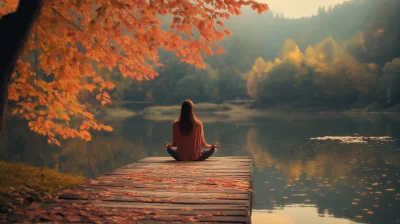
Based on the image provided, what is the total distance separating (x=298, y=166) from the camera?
20.4m

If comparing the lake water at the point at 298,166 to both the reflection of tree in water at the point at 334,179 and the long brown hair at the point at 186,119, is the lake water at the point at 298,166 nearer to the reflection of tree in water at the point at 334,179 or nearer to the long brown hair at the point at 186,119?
the reflection of tree in water at the point at 334,179

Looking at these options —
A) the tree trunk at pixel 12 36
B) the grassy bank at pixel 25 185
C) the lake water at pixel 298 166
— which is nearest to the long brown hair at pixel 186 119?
the grassy bank at pixel 25 185

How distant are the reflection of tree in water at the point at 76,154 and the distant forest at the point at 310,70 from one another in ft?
106

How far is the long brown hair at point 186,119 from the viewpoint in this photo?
10188mm

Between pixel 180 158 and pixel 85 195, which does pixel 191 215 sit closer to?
pixel 85 195

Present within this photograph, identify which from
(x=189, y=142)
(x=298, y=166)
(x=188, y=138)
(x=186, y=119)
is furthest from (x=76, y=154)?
(x=186, y=119)

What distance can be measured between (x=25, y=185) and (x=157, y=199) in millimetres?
3424

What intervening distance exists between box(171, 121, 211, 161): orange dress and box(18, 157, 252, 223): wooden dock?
1.39 meters

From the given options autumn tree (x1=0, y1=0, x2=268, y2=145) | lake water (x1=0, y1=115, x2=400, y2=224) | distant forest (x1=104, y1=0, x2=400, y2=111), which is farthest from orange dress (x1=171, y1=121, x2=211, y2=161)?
distant forest (x1=104, y1=0, x2=400, y2=111)

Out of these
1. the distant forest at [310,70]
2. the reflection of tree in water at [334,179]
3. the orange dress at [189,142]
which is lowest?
the reflection of tree in water at [334,179]

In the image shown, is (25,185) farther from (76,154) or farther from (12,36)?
(76,154)

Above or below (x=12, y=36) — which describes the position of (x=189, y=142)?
below

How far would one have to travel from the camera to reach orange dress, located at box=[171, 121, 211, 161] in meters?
10.3

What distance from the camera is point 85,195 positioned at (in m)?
6.42
